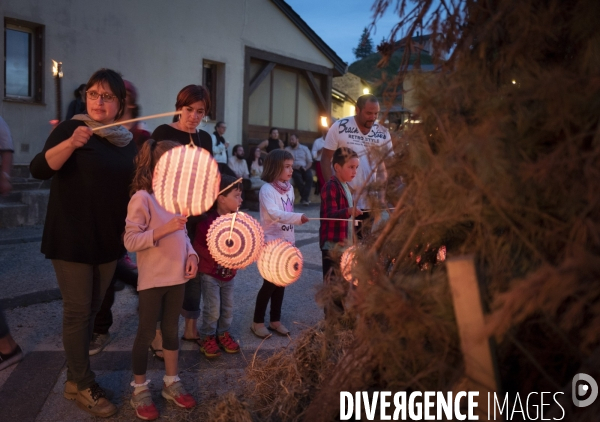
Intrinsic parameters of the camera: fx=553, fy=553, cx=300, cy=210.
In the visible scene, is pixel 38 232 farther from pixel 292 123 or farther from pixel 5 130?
pixel 292 123

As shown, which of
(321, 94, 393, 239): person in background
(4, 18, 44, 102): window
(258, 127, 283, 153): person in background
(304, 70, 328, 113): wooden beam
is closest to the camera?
(321, 94, 393, 239): person in background

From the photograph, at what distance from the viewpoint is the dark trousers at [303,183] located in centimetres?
1419

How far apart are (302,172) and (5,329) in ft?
36.2

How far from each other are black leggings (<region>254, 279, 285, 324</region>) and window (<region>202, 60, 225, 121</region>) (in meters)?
10.2

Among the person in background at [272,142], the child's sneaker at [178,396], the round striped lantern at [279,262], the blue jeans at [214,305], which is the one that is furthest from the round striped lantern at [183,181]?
the person in background at [272,142]

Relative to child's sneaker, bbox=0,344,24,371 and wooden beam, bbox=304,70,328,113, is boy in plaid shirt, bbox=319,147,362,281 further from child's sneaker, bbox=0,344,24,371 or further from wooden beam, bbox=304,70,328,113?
wooden beam, bbox=304,70,328,113

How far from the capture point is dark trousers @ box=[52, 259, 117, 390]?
10.6 feet

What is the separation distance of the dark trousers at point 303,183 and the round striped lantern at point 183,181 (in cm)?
1108

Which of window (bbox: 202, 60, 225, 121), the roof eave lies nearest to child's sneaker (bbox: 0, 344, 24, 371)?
window (bbox: 202, 60, 225, 121)

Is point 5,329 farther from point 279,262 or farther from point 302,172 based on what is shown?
point 302,172

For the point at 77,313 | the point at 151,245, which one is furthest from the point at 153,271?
the point at 77,313

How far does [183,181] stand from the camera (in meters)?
3.00

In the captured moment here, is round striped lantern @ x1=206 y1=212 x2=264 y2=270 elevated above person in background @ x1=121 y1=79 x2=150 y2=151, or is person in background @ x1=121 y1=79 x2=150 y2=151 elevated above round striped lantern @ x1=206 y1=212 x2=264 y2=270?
person in background @ x1=121 y1=79 x2=150 y2=151

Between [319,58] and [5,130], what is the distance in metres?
13.8
